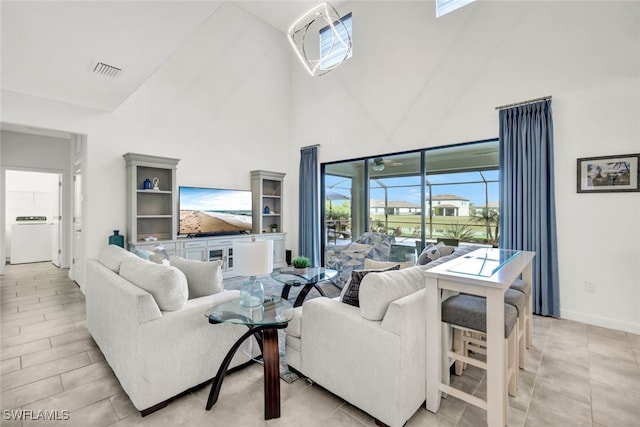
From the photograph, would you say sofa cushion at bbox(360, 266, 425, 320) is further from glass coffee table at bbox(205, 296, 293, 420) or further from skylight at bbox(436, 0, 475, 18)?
skylight at bbox(436, 0, 475, 18)

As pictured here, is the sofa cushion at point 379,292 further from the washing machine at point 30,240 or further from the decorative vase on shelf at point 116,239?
the washing machine at point 30,240

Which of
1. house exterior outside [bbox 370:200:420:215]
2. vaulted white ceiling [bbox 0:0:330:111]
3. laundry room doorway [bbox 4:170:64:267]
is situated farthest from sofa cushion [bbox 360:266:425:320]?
laundry room doorway [bbox 4:170:64:267]

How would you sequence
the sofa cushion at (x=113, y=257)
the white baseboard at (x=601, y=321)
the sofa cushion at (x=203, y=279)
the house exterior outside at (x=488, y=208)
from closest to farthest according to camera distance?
the sofa cushion at (x=203, y=279) → the sofa cushion at (x=113, y=257) → the white baseboard at (x=601, y=321) → the house exterior outside at (x=488, y=208)

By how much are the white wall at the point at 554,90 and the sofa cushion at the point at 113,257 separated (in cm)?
410

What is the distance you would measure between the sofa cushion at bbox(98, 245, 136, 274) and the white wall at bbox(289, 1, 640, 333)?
4099mm

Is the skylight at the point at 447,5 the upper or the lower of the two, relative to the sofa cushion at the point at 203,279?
upper

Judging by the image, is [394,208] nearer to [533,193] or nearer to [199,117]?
[533,193]

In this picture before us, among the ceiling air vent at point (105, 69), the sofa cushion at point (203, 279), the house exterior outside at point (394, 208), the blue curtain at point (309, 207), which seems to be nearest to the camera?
the sofa cushion at point (203, 279)

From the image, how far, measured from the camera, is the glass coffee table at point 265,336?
5.81 feet

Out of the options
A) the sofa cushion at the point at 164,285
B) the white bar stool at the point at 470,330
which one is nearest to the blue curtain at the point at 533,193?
the white bar stool at the point at 470,330

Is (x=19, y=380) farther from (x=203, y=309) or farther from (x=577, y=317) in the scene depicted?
(x=577, y=317)

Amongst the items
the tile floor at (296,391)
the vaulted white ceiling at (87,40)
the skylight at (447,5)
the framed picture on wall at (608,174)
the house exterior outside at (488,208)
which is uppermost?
the skylight at (447,5)

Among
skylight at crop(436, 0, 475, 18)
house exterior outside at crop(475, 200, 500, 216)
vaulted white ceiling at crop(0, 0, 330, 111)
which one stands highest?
skylight at crop(436, 0, 475, 18)

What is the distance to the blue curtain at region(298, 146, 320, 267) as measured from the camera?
6.12m
